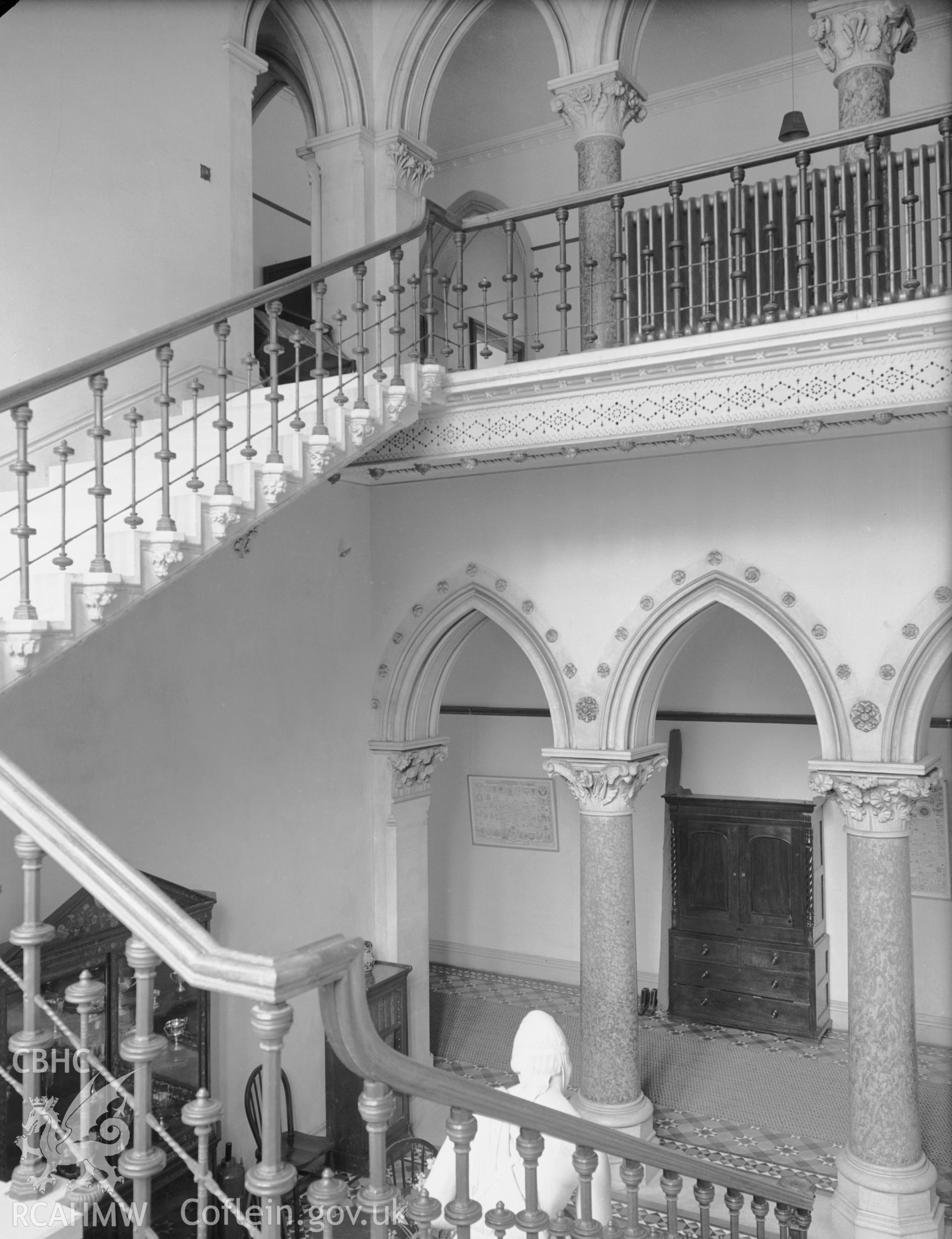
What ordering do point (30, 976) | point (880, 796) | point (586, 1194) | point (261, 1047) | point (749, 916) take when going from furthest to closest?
1. point (749, 916)
2. point (880, 796)
3. point (586, 1194)
4. point (30, 976)
5. point (261, 1047)

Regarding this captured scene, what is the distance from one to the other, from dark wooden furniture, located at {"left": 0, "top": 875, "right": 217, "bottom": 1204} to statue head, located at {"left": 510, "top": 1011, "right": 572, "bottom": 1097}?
184 cm

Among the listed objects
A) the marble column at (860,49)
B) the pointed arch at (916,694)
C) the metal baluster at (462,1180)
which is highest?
the marble column at (860,49)

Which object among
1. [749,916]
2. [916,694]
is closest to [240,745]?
[916,694]

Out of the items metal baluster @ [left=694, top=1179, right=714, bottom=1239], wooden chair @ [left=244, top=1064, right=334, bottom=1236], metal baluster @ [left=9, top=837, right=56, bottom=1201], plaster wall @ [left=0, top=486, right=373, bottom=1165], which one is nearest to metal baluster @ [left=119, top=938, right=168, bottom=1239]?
metal baluster @ [left=9, top=837, right=56, bottom=1201]

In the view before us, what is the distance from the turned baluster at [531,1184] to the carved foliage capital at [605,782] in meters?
5.44

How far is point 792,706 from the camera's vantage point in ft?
33.9

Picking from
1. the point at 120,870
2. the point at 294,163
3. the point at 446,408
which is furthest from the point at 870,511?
the point at 294,163

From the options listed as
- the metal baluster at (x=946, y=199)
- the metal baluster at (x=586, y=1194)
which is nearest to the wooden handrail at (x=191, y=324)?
the metal baluster at (x=946, y=199)

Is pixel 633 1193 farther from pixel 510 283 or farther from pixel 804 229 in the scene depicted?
pixel 510 283

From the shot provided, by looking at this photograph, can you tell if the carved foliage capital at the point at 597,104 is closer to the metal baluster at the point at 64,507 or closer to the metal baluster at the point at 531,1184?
the metal baluster at the point at 64,507

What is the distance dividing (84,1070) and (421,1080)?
27.0 inches

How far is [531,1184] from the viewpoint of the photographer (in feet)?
7.65

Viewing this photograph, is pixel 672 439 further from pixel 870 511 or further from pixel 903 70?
pixel 903 70

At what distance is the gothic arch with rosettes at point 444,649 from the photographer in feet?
26.2
